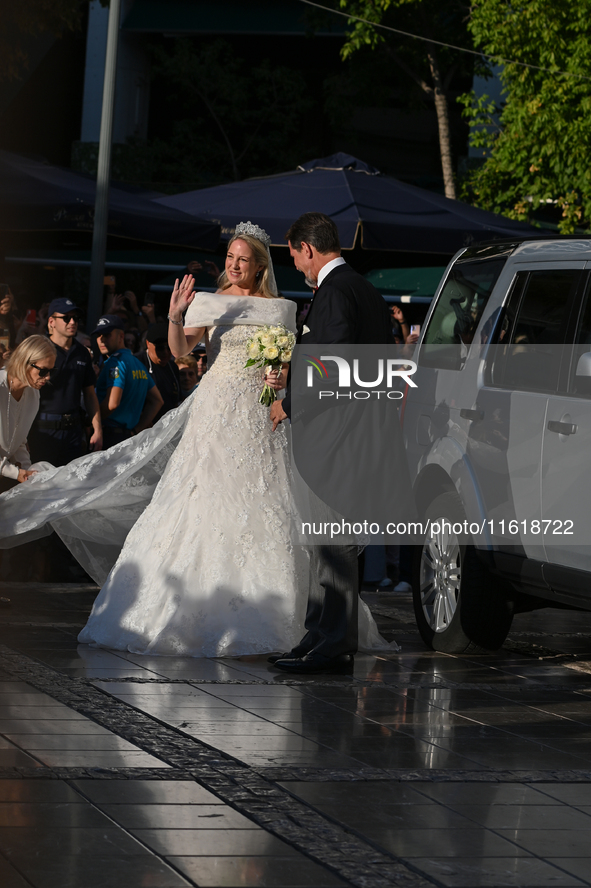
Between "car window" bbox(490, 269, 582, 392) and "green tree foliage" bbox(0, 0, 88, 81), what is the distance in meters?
9.58

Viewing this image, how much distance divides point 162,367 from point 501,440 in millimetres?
5262

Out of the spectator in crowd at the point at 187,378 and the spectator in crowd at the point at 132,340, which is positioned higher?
the spectator in crowd at the point at 132,340

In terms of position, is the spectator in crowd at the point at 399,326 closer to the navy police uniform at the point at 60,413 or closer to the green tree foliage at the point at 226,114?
the navy police uniform at the point at 60,413

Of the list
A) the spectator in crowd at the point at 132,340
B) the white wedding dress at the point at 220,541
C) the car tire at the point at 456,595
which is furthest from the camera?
the spectator in crowd at the point at 132,340

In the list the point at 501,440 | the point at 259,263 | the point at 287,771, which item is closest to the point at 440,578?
the point at 501,440

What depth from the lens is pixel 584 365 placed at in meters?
5.89

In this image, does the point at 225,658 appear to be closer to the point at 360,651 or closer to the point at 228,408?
the point at 360,651

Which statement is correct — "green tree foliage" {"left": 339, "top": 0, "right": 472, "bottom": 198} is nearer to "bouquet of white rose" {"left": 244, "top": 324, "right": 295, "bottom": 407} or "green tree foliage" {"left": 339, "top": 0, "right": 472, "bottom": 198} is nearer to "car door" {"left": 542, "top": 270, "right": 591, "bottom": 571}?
"bouquet of white rose" {"left": 244, "top": 324, "right": 295, "bottom": 407}

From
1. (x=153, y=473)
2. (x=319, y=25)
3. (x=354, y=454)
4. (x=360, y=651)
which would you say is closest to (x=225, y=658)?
(x=360, y=651)

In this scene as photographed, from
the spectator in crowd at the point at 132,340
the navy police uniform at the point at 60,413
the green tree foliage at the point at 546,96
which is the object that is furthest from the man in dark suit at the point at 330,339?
the green tree foliage at the point at 546,96

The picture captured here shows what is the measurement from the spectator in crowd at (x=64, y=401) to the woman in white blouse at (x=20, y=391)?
988mm

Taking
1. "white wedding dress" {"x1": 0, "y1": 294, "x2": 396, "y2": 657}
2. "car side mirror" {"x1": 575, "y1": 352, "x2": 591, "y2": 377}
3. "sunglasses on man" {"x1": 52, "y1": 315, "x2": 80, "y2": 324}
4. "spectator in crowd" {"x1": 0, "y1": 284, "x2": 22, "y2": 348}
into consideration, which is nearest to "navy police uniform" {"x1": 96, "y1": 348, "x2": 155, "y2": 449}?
"sunglasses on man" {"x1": 52, "y1": 315, "x2": 80, "y2": 324}

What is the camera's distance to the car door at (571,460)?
5.95 m

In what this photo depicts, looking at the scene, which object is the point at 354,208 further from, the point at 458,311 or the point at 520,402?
the point at 520,402
